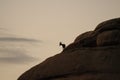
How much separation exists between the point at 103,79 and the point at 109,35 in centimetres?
602

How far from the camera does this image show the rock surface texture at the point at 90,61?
87.5 ft

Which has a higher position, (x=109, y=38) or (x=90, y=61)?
(x=109, y=38)

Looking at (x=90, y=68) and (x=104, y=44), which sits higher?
(x=104, y=44)

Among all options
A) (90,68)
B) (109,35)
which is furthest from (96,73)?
(109,35)

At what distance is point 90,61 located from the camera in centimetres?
2795

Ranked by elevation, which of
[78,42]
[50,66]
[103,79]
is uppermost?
[78,42]

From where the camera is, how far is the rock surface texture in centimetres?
2667

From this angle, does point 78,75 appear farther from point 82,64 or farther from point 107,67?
point 107,67

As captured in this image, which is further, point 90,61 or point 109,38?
point 109,38

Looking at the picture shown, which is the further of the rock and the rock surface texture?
the rock

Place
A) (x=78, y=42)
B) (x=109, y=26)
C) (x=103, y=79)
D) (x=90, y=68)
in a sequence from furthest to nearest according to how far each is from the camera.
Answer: (x=78, y=42) < (x=109, y=26) < (x=90, y=68) < (x=103, y=79)

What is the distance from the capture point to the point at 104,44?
100 feet

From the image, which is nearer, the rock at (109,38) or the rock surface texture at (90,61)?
the rock surface texture at (90,61)

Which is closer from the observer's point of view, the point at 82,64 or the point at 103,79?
the point at 103,79
